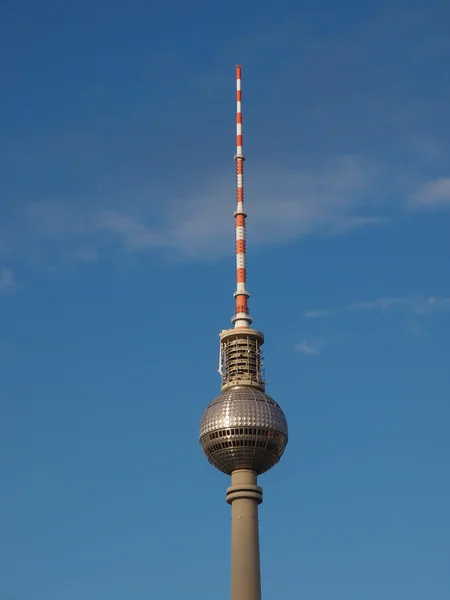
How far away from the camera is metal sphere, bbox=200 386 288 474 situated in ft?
569

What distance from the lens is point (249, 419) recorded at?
173375mm

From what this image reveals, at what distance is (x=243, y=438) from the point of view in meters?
173

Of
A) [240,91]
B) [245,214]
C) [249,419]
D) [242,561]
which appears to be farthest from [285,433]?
[240,91]

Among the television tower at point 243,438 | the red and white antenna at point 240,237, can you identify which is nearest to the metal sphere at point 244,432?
the television tower at point 243,438

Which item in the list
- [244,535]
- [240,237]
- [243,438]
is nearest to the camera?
[244,535]

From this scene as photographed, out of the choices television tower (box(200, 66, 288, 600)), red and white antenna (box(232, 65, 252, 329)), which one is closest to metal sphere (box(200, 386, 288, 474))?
television tower (box(200, 66, 288, 600))

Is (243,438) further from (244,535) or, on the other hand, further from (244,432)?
(244,535)

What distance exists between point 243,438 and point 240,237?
3283 cm

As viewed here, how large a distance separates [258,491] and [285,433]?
30.1 ft

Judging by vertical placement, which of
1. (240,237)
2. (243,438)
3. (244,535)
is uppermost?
(240,237)

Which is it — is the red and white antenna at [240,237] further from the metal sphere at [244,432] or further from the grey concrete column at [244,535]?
the grey concrete column at [244,535]

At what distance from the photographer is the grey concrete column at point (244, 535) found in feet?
546

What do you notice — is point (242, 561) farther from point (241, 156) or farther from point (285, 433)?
point (241, 156)

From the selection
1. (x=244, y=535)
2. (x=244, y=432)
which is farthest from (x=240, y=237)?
(x=244, y=535)
